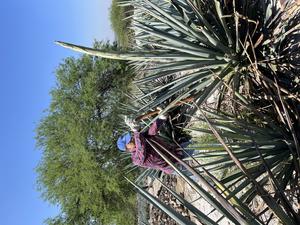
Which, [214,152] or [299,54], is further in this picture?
[299,54]

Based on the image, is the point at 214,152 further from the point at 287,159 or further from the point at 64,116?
the point at 64,116

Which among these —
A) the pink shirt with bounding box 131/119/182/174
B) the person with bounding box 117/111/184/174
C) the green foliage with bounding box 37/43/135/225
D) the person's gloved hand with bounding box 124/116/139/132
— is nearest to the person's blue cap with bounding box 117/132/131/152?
the person with bounding box 117/111/184/174

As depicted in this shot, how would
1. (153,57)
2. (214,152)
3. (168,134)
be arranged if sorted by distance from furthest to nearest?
(168,134) < (153,57) < (214,152)

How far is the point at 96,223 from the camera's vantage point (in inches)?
693

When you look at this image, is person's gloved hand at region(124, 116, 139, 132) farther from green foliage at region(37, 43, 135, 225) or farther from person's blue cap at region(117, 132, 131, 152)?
green foliage at region(37, 43, 135, 225)

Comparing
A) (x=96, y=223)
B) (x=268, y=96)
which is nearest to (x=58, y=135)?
(x=96, y=223)

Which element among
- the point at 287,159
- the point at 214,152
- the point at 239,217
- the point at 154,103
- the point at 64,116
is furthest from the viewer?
the point at 64,116

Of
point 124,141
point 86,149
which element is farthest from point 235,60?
point 86,149

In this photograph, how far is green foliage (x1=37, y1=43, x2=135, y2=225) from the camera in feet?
55.2

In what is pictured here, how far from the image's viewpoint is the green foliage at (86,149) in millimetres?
16828

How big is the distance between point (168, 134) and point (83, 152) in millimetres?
9533

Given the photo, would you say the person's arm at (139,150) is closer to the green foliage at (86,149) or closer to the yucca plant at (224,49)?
the yucca plant at (224,49)

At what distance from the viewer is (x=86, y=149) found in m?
17.0

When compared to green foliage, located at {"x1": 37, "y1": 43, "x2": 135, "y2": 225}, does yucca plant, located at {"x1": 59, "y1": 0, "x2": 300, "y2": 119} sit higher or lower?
higher
